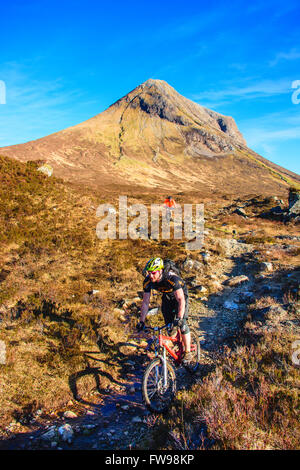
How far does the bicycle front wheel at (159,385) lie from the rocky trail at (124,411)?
0.29m

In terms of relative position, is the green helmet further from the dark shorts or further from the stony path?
the stony path

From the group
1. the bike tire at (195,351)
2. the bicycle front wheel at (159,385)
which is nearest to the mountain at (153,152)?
the bike tire at (195,351)

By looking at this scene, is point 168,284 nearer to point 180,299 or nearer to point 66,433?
point 180,299

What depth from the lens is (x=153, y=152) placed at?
137 meters

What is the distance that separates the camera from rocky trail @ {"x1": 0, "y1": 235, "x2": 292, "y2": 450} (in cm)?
406

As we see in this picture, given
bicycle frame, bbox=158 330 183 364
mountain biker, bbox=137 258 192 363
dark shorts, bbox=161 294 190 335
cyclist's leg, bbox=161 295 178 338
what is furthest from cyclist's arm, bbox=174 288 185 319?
bicycle frame, bbox=158 330 183 364

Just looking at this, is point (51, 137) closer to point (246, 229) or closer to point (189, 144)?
point (189, 144)

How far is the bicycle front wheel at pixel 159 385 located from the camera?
4.53 m

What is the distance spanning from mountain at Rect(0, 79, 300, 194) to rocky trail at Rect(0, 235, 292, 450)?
253 feet

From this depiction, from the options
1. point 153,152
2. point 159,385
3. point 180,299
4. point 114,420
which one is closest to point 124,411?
point 114,420

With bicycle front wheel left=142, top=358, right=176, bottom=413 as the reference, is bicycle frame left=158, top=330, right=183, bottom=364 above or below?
above
